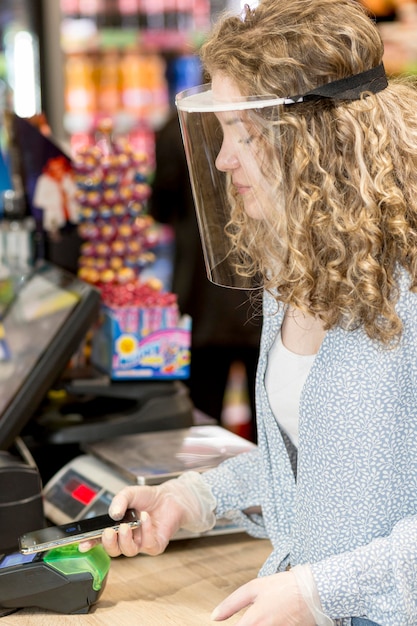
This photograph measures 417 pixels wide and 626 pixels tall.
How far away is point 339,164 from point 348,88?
95 millimetres

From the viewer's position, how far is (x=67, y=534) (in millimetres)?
1333

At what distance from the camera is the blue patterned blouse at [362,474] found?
115cm

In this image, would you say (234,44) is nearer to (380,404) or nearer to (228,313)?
(380,404)

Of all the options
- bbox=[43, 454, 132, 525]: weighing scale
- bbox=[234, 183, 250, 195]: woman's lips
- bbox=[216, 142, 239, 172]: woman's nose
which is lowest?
bbox=[43, 454, 132, 525]: weighing scale

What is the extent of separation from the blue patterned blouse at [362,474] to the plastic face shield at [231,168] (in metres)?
0.21

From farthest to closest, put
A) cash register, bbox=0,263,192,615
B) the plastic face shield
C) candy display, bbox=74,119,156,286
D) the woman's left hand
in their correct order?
1. candy display, bbox=74,119,156,286
2. cash register, bbox=0,263,192,615
3. the plastic face shield
4. the woman's left hand

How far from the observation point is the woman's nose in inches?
51.3

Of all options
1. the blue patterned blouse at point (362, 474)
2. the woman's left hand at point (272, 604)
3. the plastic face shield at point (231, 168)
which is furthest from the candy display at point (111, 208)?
the woman's left hand at point (272, 604)

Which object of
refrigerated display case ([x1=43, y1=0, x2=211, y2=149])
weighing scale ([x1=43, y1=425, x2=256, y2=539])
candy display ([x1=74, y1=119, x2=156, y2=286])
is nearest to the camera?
weighing scale ([x1=43, y1=425, x2=256, y2=539])

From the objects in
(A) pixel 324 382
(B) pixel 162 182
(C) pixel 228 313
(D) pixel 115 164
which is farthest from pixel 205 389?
(A) pixel 324 382

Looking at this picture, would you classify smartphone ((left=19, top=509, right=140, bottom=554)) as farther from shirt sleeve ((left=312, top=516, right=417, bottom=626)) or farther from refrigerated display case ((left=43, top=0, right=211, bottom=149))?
refrigerated display case ((left=43, top=0, right=211, bottom=149))

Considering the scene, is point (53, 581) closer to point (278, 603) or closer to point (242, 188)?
point (278, 603)

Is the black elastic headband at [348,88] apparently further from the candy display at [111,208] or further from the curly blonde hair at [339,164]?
the candy display at [111,208]

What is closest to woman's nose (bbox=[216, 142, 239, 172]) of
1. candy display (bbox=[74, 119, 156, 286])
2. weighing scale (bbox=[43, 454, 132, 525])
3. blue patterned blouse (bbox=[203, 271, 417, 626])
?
blue patterned blouse (bbox=[203, 271, 417, 626])
